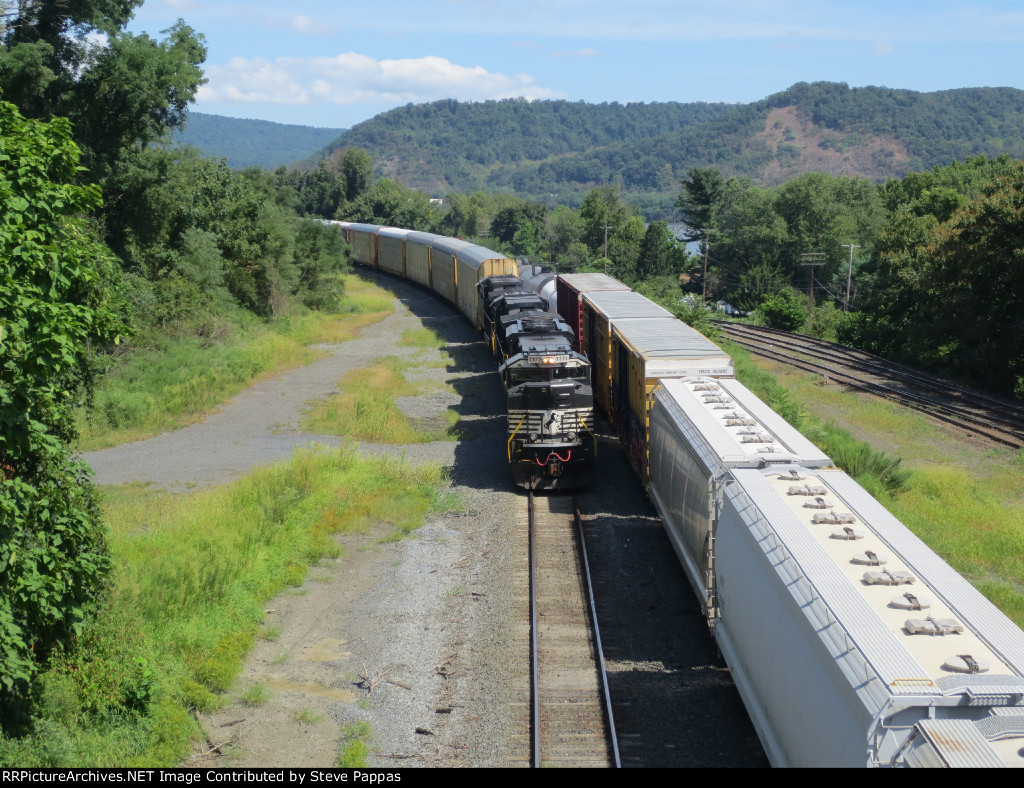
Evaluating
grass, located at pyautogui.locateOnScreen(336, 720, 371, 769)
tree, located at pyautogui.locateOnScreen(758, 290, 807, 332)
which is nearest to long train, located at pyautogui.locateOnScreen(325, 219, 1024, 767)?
grass, located at pyautogui.locateOnScreen(336, 720, 371, 769)

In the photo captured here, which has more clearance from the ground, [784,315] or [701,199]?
[701,199]

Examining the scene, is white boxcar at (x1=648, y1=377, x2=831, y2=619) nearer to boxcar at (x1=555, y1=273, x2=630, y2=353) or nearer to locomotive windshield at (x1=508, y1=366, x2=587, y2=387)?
locomotive windshield at (x1=508, y1=366, x2=587, y2=387)

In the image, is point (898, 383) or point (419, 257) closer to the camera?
point (898, 383)

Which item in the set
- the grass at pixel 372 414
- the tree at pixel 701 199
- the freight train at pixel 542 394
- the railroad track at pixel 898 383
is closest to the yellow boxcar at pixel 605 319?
the freight train at pixel 542 394

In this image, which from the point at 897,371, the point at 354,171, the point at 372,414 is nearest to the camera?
the point at 372,414

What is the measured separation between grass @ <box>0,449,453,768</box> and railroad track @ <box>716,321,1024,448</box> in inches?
748

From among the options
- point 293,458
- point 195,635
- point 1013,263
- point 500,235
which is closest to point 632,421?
point 293,458

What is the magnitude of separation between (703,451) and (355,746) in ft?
21.6

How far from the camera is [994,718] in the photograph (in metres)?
6.67

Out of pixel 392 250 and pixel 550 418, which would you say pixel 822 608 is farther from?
pixel 392 250

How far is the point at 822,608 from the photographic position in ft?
27.3

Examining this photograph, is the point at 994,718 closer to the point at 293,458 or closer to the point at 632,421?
the point at 632,421

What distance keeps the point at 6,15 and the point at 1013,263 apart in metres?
38.7

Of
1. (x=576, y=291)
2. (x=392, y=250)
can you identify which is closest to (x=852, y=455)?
(x=576, y=291)
